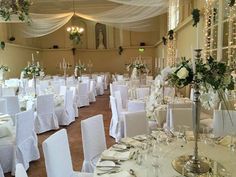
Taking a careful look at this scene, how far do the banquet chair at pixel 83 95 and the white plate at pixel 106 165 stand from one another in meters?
7.18

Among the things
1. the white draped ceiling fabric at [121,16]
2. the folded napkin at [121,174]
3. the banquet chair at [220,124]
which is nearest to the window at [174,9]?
the white draped ceiling fabric at [121,16]

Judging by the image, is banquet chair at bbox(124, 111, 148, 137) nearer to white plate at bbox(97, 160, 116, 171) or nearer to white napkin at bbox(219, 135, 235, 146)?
white napkin at bbox(219, 135, 235, 146)

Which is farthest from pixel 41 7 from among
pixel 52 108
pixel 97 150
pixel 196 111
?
pixel 196 111

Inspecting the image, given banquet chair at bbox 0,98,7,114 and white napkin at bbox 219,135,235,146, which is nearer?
white napkin at bbox 219,135,235,146

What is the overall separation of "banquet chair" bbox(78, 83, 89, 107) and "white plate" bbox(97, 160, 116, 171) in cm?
718

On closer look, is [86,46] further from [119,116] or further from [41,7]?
[119,116]

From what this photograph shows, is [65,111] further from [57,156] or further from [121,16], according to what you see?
[57,156]

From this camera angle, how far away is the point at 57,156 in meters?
2.28

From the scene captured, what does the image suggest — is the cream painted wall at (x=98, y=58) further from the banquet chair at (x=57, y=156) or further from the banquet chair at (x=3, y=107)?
the banquet chair at (x=57, y=156)

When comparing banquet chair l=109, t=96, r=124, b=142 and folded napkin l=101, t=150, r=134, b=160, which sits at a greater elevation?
folded napkin l=101, t=150, r=134, b=160

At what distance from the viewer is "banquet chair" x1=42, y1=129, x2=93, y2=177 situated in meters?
2.14

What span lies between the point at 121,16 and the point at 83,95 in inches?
126

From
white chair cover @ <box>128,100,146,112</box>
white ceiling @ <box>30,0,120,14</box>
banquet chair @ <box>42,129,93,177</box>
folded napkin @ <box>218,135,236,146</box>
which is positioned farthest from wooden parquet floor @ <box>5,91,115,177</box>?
white ceiling @ <box>30,0,120,14</box>

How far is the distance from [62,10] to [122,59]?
5.12m
